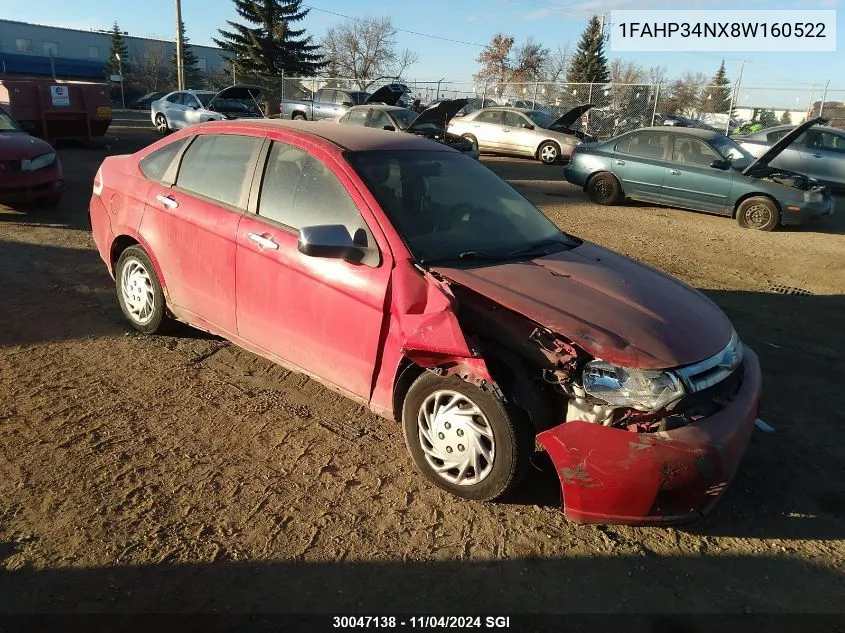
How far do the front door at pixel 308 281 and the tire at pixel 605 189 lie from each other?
939 centimetres

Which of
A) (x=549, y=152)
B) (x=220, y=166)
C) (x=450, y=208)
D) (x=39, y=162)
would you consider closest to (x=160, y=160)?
(x=220, y=166)

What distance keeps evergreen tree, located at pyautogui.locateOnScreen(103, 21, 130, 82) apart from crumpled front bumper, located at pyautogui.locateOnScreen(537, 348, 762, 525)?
61.6 meters

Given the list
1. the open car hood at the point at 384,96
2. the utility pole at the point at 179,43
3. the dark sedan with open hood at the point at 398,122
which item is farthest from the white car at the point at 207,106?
the utility pole at the point at 179,43

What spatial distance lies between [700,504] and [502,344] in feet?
3.65

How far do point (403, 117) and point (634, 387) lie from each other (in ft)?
48.7

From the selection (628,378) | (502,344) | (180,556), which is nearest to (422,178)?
(502,344)

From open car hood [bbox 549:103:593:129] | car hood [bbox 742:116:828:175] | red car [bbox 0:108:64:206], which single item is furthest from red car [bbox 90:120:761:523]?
open car hood [bbox 549:103:593:129]

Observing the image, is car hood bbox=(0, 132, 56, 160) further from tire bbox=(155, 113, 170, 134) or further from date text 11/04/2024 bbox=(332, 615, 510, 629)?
tire bbox=(155, 113, 170, 134)

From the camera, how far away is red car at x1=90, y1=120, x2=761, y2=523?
8.82ft

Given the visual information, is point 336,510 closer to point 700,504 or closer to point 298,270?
point 298,270

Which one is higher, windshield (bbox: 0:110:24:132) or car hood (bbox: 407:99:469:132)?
car hood (bbox: 407:99:469:132)

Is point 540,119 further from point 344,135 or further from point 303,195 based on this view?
point 303,195

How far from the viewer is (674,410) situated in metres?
2.71

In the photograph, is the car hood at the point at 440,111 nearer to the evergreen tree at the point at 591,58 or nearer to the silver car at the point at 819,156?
the silver car at the point at 819,156
